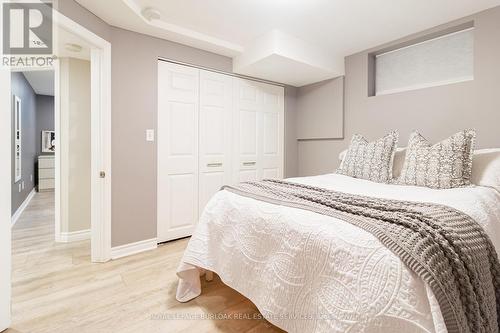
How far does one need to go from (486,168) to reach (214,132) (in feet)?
8.29

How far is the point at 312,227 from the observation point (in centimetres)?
109

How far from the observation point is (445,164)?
1.84m

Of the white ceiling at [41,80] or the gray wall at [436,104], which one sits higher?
the white ceiling at [41,80]

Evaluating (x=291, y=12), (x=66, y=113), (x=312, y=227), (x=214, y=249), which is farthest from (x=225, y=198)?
(x=66, y=113)

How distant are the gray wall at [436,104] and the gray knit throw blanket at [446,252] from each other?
64.4 inches

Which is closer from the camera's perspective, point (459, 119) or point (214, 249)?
point (214, 249)

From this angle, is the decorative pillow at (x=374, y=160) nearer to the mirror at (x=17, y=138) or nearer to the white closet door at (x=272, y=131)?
the white closet door at (x=272, y=131)

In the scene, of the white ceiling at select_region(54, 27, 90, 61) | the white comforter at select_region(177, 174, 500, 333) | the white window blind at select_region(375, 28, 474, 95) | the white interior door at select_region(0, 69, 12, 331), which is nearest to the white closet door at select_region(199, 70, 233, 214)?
the white ceiling at select_region(54, 27, 90, 61)

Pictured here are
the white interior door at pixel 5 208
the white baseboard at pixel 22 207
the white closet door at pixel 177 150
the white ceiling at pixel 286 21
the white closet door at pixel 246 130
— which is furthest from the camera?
the white baseboard at pixel 22 207

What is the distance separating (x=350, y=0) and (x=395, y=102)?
4.00 ft

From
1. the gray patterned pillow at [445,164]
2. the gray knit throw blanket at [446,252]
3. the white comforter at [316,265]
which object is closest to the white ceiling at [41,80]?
the white comforter at [316,265]

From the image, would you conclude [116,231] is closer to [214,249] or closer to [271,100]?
[214,249]

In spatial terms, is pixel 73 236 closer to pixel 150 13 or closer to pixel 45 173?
pixel 150 13

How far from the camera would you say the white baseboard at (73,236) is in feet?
9.07
